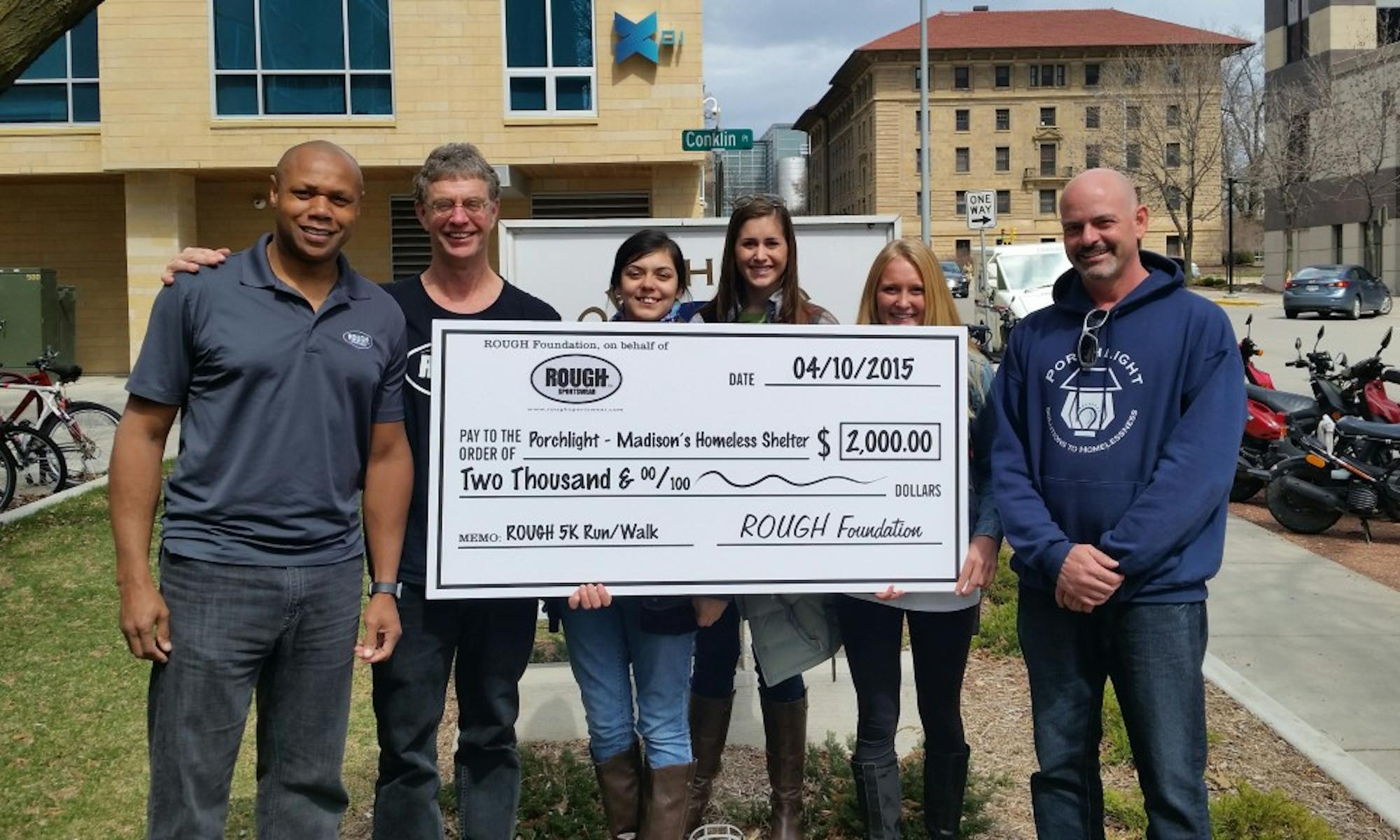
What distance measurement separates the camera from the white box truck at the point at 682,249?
6172mm

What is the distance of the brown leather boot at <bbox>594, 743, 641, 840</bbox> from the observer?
3809 millimetres

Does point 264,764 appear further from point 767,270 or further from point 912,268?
point 912,268

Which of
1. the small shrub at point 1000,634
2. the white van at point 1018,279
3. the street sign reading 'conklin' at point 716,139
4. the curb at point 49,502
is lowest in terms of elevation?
the small shrub at point 1000,634

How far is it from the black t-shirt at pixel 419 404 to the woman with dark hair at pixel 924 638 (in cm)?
122

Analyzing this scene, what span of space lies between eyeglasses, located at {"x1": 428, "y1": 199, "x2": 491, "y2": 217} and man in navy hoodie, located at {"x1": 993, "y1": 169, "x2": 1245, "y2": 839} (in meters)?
1.56

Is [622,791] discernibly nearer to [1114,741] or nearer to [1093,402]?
[1093,402]

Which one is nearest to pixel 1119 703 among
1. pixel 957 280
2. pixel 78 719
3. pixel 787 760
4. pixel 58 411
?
pixel 787 760

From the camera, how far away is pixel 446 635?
11.7ft

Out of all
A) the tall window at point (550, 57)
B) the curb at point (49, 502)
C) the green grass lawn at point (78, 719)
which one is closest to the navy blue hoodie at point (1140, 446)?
the green grass lawn at point (78, 719)

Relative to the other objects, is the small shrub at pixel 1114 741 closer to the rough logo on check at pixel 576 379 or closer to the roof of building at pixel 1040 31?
the rough logo on check at pixel 576 379

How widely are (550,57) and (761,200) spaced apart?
19.1 meters

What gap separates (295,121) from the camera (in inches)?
882

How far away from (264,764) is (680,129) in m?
20.1

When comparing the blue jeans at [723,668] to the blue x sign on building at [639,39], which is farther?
the blue x sign on building at [639,39]
